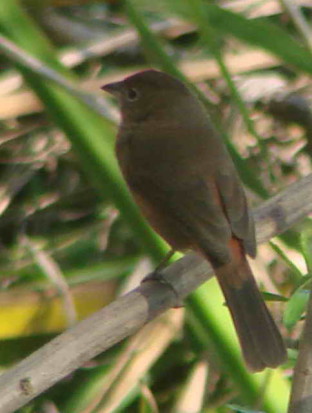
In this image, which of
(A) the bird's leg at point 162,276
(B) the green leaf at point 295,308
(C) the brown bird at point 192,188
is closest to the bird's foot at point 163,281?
(A) the bird's leg at point 162,276

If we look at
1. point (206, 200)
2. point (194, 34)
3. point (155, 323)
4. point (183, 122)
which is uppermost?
point (194, 34)

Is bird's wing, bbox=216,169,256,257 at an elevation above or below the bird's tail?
above

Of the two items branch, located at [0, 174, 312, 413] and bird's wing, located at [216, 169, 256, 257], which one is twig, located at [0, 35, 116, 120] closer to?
bird's wing, located at [216, 169, 256, 257]

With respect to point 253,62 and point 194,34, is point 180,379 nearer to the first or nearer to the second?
point 253,62

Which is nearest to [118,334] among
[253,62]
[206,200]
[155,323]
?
[206,200]

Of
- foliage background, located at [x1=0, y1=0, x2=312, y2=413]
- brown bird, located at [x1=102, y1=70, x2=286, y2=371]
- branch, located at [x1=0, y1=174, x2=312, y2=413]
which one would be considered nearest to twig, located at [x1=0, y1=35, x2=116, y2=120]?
foliage background, located at [x1=0, y1=0, x2=312, y2=413]

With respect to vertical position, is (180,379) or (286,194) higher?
(286,194)

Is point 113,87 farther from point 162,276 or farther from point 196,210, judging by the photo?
point 162,276
